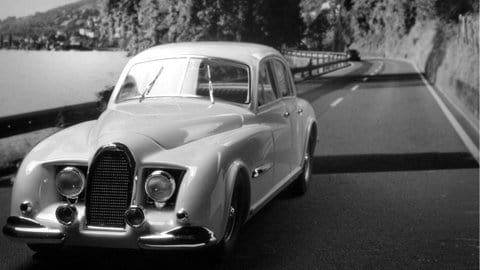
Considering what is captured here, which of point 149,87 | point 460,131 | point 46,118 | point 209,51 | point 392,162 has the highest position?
point 209,51

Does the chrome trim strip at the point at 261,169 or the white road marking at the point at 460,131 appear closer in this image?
the chrome trim strip at the point at 261,169

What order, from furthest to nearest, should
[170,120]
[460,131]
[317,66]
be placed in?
1. [317,66]
2. [460,131]
3. [170,120]

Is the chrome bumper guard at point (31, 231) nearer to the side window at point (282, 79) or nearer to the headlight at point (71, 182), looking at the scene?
the headlight at point (71, 182)

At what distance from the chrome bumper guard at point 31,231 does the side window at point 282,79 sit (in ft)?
9.19

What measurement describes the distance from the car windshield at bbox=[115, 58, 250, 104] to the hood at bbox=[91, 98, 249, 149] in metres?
0.13


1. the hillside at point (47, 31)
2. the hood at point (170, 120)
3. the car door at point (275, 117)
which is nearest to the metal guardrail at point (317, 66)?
the hillside at point (47, 31)

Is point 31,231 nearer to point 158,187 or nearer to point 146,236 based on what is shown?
point 146,236

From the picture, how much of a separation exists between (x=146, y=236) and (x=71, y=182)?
64cm

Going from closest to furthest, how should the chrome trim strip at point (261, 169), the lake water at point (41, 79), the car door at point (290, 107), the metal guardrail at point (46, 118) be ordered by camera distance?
the chrome trim strip at point (261, 169), the car door at point (290, 107), the metal guardrail at point (46, 118), the lake water at point (41, 79)

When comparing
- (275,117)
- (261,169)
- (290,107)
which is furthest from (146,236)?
(290,107)

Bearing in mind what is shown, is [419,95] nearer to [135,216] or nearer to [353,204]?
→ [353,204]

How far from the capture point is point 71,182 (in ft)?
13.3

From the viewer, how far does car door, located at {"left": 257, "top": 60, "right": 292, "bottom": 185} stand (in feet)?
17.8

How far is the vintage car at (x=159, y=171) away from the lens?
3928 mm
